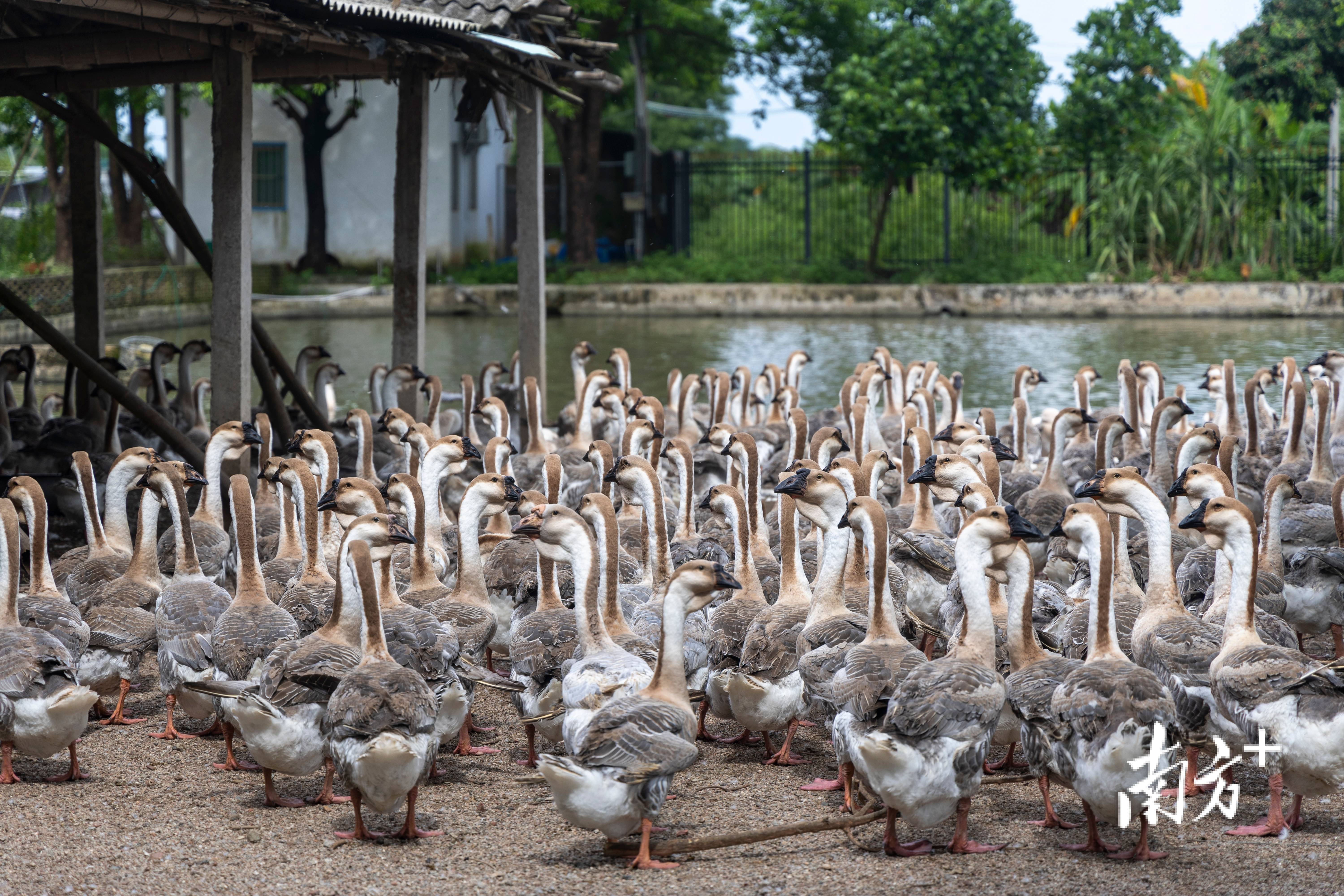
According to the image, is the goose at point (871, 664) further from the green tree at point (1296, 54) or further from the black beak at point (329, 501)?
the green tree at point (1296, 54)

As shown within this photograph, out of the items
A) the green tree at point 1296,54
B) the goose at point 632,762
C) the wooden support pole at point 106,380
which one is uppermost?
the green tree at point 1296,54

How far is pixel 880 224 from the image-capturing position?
30.3 m

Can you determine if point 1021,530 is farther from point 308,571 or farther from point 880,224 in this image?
point 880,224

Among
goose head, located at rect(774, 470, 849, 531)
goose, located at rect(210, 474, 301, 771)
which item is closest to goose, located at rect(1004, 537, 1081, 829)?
goose head, located at rect(774, 470, 849, 531)

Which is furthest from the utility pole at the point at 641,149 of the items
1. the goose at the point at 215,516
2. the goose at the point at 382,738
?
the goose at the point at 382,738

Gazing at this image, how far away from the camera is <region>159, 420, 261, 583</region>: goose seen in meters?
8.27

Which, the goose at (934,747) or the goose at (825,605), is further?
the goose at (825,605)

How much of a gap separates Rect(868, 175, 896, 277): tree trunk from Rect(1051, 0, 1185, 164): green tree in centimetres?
382

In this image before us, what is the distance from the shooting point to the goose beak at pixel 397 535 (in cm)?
615

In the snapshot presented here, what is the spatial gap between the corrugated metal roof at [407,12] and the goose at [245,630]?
3292 mm

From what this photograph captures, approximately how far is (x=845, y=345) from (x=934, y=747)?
18326 mm

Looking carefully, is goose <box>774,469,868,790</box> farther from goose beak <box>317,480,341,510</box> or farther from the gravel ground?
goose beak <box>317,480,341,510</box>

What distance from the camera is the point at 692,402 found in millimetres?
13531

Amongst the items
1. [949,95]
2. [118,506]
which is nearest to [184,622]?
[118,506]
